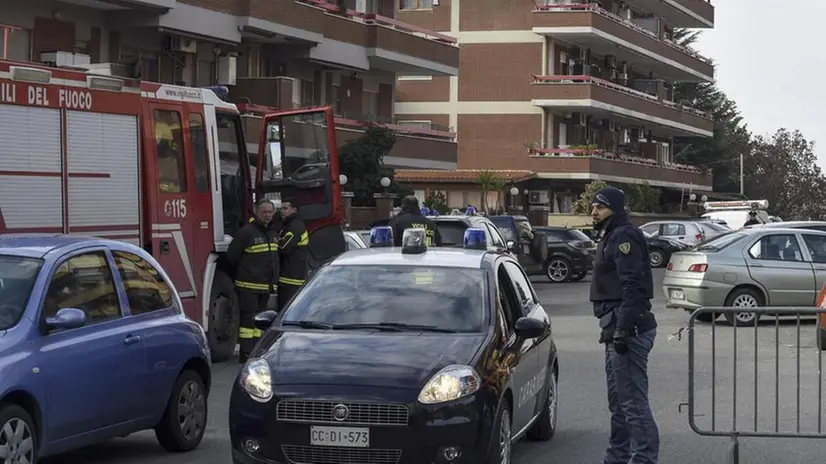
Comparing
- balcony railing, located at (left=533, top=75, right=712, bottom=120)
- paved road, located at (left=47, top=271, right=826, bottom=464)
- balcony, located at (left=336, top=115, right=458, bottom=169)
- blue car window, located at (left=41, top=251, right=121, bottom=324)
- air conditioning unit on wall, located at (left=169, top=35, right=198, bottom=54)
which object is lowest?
paved road, located at (left=47, top=271, right=826, bottom=464)

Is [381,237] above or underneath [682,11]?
underneath

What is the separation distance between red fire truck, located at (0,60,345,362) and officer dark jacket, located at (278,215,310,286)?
0.76 m

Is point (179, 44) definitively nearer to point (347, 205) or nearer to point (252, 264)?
point (347, 205)

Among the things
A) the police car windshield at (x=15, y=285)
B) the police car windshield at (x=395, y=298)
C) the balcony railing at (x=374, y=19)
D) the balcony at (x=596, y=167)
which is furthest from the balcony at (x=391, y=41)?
the police car windshield at (x=15, y=285)

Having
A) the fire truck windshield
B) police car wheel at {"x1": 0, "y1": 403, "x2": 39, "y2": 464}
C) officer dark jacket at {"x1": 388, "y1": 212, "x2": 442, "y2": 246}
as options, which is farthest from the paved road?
officer dark jacket at {"x1": 388, "y1": 212, "x2": 442, "y2": 246}

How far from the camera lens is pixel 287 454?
8094mm

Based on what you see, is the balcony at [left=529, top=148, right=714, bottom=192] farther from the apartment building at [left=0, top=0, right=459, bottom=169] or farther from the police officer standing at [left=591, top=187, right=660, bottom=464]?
the police officer standing at [left=591, top=187, right=660, bottom=464]

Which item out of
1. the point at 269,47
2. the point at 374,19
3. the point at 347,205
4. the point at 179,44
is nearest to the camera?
the point at 179,44

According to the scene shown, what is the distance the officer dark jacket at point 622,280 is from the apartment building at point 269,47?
7.84 meters

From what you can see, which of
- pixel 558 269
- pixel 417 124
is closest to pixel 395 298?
pixel 558 269

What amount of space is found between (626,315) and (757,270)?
1369 cm

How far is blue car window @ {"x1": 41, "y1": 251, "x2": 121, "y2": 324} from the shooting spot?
8844 mm

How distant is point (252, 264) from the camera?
15.8 m

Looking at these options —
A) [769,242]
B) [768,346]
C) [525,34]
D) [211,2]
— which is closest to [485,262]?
[768,346]
